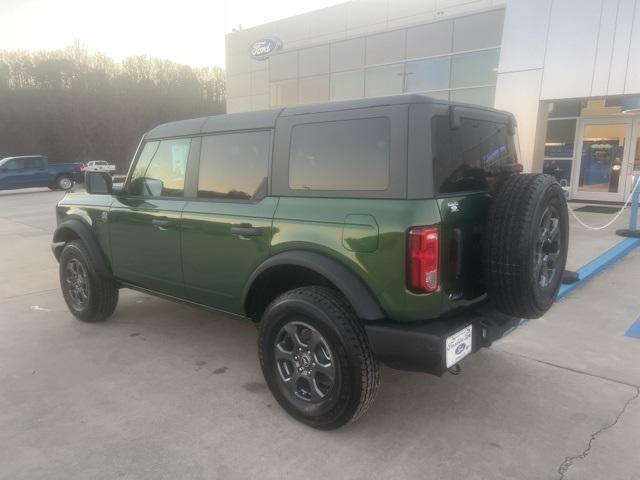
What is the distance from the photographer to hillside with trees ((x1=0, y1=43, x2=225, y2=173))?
40.6 meters

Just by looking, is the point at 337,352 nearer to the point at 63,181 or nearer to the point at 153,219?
the point at 153,219

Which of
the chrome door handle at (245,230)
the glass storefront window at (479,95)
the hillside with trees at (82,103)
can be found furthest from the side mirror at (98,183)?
the hillside with trees at (82,103)

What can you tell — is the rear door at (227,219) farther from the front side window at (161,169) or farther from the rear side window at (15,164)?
the rear side window at (15,164)

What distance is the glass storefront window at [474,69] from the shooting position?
559 inches

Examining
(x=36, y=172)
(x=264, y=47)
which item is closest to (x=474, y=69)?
(x=264, y=47)

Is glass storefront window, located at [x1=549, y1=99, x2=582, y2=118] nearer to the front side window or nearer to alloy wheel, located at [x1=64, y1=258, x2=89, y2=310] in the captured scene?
the front side window

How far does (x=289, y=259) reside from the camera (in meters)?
2.81

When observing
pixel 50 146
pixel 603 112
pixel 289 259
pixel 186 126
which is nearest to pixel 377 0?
pixel 603 112

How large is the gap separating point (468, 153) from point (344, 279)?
40.8 inches

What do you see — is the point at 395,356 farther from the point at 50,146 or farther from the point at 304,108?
the point at 50,146

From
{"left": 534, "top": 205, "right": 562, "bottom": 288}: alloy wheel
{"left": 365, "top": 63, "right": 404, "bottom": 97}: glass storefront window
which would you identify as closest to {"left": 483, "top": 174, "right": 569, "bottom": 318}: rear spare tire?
{"left": 534, "top": 205, "right": 562, "bottom": 288}: alloy wheel

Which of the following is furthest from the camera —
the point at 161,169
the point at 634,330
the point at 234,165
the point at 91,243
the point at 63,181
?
the point at 63,181

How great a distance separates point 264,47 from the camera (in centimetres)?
2284

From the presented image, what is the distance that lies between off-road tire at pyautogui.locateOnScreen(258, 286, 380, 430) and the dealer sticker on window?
0.42m
